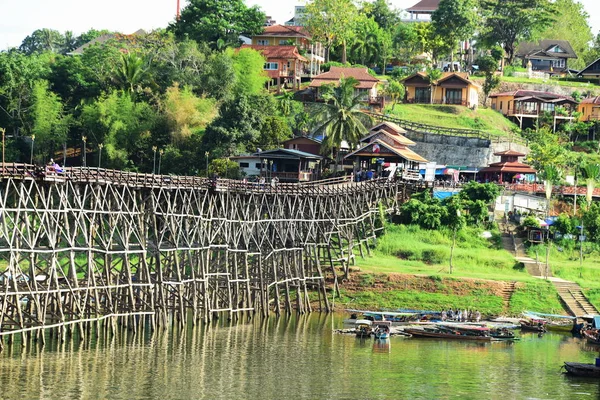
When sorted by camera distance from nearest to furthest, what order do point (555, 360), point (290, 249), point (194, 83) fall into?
point (555, 360), point (290, 249), point (194, 83)

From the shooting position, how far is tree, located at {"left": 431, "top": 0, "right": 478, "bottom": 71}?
13488 centimetres

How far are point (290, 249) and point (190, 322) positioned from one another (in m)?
9.51

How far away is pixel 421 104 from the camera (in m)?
129

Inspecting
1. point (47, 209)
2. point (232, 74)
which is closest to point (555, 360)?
point (47, 209)

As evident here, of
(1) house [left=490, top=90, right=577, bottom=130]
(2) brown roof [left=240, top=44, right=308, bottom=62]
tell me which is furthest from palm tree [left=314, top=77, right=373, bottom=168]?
(1) house [left=490, top=90, right=577, bottom=130]

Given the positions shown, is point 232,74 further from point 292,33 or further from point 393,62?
point 393,62

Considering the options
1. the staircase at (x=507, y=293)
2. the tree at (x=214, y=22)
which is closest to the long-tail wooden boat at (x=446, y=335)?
the staircase at (x=507, y=293)

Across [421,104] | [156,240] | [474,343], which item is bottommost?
[474,343]

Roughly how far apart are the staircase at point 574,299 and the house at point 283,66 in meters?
57.6

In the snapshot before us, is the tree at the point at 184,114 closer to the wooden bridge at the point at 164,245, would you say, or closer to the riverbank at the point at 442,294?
the wooden bridge at the point at 164,245

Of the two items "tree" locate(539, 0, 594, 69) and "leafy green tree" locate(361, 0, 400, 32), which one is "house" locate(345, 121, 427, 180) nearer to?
"leafy green tree" locate(361, 0, 400, 32)

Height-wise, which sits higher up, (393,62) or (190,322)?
(393,62)

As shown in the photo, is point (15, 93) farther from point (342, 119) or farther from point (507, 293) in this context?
point (507, 293)

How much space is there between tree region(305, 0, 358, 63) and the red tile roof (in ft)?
28.6
